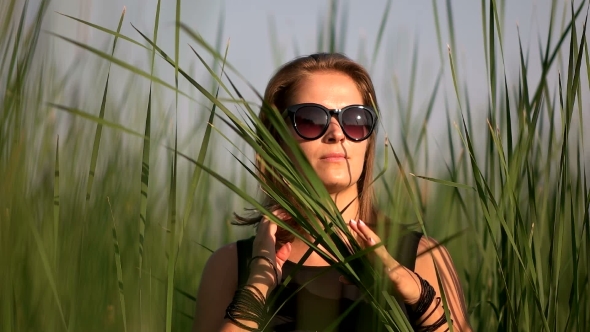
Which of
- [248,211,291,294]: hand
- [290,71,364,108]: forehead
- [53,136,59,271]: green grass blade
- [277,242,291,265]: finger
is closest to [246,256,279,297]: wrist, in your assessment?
[248,211,291,294]: hand

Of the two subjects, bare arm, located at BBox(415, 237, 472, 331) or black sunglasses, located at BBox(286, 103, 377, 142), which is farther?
black sunglasses, located at BBox(286, 103, 377, 142)

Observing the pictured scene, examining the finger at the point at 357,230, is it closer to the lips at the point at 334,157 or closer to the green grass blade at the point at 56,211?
the lips at the point at 334,157

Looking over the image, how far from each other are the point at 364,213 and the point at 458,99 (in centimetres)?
68

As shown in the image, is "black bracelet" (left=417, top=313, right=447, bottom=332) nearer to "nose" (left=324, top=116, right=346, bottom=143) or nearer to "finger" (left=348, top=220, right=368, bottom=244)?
"finger" (left=348, top=220, right=368, bottom=244)

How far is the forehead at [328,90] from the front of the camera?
1.59 meters

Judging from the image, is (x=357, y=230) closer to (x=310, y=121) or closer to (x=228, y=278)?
(x=310, y=121)

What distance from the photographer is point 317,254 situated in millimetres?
1619

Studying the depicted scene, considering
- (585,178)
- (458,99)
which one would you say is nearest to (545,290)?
(585,178)

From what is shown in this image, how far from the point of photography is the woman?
1.39 m

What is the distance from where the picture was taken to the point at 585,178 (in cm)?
120

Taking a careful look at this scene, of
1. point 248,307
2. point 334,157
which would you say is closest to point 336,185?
point 334,157

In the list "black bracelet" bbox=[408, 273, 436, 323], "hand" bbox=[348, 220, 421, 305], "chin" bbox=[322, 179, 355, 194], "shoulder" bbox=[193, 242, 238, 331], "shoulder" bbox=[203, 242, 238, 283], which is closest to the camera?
"hand" bbox=[348, 220, 421, 305]

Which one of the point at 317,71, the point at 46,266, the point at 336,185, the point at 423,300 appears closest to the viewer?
the point at 46,266

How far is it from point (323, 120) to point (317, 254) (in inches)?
11.7
